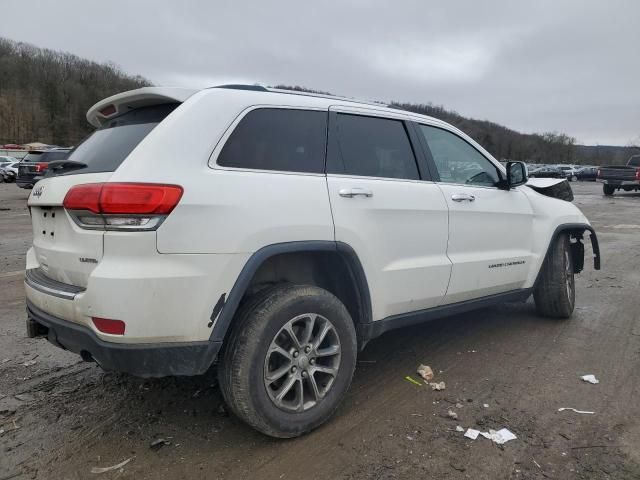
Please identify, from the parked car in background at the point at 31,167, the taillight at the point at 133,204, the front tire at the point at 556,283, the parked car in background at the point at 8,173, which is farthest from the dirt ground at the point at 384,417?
the parked car in background at the point at 8,173

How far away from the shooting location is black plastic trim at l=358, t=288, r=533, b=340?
322 cm

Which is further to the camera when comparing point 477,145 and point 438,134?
point 477,145

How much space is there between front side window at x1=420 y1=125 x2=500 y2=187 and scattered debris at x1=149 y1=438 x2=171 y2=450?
2.44m

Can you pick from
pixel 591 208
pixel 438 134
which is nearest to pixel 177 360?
pixel 438 134

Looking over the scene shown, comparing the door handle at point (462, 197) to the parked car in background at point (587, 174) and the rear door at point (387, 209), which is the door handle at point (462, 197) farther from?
the parked car in background at point (587, 174)

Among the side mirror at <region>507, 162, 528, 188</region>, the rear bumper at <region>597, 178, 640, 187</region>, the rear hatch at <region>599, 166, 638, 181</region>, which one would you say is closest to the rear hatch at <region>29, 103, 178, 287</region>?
the side mirror at <region>507, 162, 528, 188</region>

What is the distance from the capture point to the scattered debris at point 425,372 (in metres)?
3.62

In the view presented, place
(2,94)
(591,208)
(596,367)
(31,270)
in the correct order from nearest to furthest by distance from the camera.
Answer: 1. (31,270)
2. (596,367)
3. (591,208)
4. (2,94)

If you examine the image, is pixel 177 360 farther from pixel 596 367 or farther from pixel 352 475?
pixel 596 367

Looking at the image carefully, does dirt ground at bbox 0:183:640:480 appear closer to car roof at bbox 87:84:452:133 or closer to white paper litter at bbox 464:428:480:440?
white paper litter at bbox 464:428:480:440

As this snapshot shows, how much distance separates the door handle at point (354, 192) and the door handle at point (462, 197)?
2.81ft

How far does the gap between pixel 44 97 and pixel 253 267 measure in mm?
97195

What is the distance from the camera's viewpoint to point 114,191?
2369 millimetres

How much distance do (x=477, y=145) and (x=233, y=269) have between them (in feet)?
8.56
